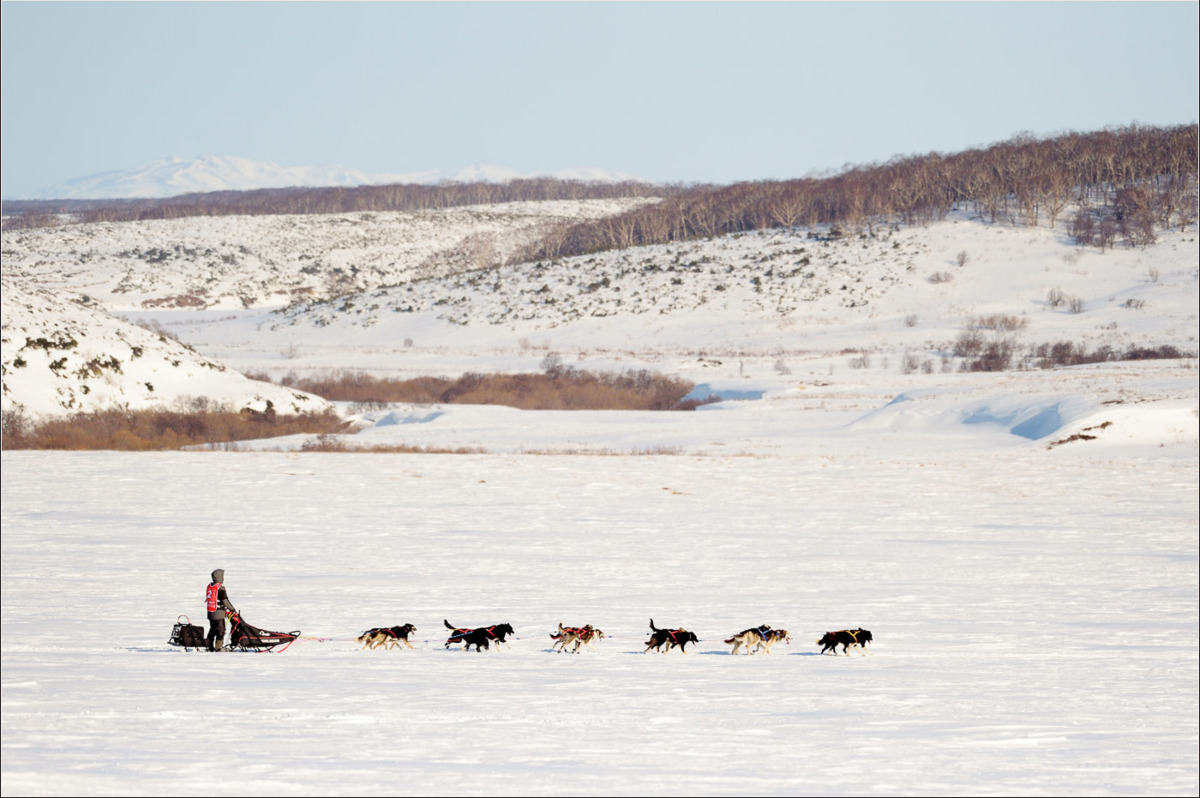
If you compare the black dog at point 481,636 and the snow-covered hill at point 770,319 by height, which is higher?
the snow-covered hill at point 770,319

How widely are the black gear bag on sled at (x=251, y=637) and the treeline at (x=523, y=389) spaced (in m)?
34.0

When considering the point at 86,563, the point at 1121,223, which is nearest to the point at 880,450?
the point at 86,563

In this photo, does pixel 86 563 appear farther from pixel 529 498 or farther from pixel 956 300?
pixel 956 300

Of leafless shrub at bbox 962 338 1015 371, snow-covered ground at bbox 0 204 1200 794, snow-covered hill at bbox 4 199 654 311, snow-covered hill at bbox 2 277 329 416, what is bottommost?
snow-covered ground at bbox 0 204 1200 794

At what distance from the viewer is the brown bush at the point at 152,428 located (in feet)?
93.0

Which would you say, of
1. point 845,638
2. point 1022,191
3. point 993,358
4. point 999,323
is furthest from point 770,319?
point 845,638

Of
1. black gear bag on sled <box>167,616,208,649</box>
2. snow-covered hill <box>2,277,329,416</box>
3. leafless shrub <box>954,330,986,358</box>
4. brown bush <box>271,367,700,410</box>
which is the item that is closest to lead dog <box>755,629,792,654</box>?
black gear bag on sled <box>167,616,208,649</box>

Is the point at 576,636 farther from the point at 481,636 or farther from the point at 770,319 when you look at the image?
the point at 770,319

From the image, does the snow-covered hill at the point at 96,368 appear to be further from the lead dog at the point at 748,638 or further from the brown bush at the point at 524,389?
the lead dog at the point at 748,638

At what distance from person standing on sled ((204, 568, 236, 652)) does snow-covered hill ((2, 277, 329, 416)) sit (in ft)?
80.6

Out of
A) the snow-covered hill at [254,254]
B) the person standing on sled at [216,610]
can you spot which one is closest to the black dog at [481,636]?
the person standing on sled at [216,610]

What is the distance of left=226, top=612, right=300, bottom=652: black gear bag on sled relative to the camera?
898 centimetres

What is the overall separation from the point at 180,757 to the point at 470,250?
152128 millimetres

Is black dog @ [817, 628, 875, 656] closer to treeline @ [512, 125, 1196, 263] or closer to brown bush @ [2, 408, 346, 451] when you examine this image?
brown bush @ [2, 408, 346, 451]
